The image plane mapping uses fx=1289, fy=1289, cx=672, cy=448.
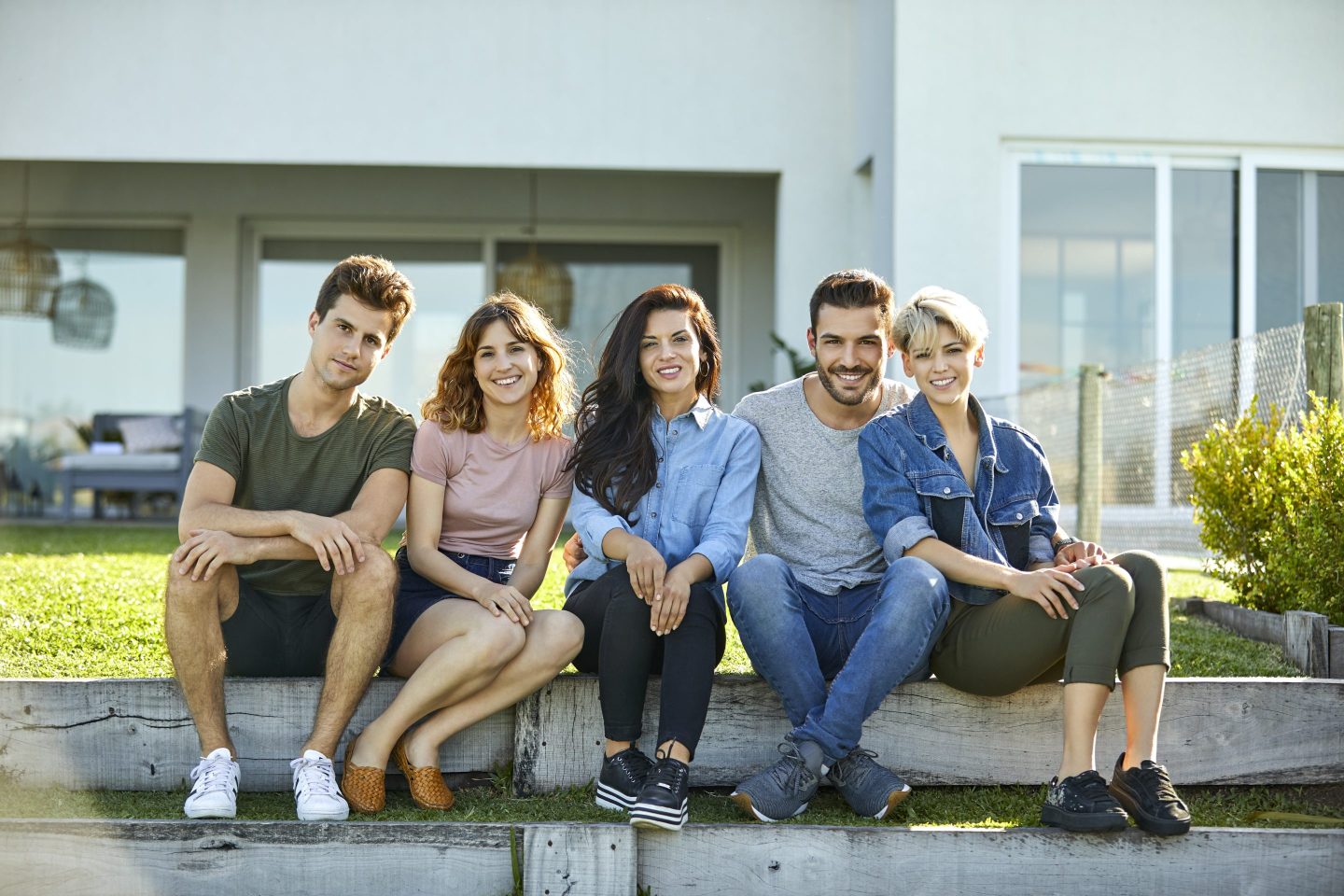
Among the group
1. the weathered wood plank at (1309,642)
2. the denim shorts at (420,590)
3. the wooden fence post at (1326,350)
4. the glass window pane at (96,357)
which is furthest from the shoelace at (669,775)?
the glass window pane at (96,357)

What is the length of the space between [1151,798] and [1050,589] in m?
0.45

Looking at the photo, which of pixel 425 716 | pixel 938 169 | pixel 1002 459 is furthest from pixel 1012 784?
pixel 938 169

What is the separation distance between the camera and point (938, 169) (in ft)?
22.9

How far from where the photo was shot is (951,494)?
288 cm

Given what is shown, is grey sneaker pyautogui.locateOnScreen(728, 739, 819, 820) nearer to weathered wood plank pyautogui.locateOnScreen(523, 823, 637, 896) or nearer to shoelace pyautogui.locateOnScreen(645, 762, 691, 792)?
shoelace pyautogui.locateOnScreen(645, 762, 691, 792)

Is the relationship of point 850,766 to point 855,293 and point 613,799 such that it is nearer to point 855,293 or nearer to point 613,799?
point 613,799

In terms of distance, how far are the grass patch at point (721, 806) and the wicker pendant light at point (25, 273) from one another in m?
8.15

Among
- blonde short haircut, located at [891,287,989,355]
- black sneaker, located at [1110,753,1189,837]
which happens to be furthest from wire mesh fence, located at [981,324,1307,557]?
black sneaker, located at [1110,753,1189,837]

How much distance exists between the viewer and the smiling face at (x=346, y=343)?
2.95m

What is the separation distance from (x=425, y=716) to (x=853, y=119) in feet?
19.4

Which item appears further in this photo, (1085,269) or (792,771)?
(1085,269)

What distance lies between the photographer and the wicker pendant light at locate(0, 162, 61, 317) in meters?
9.88

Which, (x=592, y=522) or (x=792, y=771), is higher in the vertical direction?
(x=592, y=522)

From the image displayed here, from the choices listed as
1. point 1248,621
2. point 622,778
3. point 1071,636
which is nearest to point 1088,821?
point 1071,636
